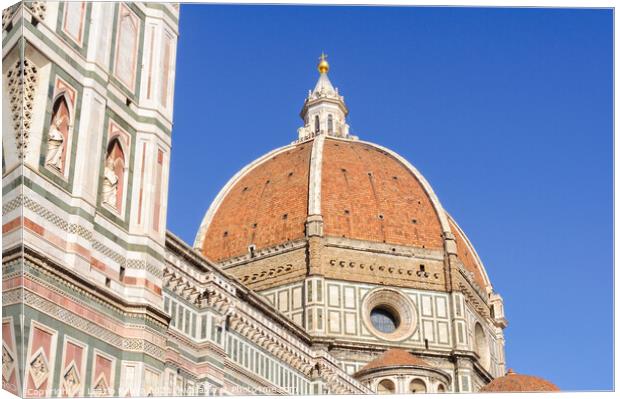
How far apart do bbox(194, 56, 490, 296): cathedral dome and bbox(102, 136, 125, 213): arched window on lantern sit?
132 ft

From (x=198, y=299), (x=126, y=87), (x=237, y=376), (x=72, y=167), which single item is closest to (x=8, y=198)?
(x=72, y=167)

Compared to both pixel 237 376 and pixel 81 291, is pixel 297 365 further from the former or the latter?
pixel 81 291

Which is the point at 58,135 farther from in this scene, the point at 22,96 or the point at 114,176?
the point at 114,176

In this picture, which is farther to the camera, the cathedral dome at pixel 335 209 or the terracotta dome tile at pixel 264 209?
the terracotta dome tile at pixel 264 209

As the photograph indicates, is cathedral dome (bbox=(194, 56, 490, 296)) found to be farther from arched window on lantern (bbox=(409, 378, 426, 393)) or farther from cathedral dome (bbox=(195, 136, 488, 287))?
arched window on lantern (bbox=(409, 378, 426, 393))

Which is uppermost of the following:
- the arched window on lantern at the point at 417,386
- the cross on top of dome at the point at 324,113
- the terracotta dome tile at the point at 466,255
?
the cross on top of dome at the point at 324,113

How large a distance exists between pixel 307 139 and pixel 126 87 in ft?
173

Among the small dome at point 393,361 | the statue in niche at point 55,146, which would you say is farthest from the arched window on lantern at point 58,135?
the small dome at point 393,361

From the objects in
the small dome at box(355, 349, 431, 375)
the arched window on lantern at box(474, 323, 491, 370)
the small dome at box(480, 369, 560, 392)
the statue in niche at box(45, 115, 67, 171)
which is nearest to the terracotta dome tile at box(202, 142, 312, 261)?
the small dome at box(355, 349, 431, 375)

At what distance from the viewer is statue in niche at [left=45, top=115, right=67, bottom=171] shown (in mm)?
11602

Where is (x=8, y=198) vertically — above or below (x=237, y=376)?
below

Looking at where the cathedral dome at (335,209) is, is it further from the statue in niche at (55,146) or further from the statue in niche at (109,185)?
the statue in niche at (55,146)

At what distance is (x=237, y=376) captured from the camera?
3131 cm

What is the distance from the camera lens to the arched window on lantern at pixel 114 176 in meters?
12.6
